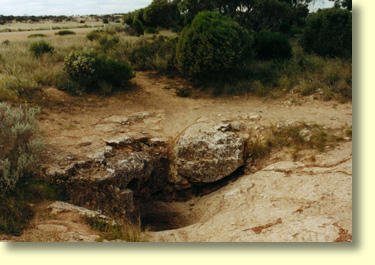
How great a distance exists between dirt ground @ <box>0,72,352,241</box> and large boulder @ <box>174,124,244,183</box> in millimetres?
409

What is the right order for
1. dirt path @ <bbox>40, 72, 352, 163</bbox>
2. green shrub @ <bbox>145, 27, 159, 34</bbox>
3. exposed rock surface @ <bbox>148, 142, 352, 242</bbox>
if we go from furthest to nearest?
green shrub @ <bbox>145, 27, 159, 34</bbox>, dirt path @ <bbox>40, 72, 352, 163</bbox>, exposed rock surface @ <bbox>148, 142, 352, 242</bbox>

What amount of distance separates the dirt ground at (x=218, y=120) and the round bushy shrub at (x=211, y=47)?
0.79 metres

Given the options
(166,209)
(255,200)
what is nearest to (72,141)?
(166,209)

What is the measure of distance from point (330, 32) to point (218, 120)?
175 inches

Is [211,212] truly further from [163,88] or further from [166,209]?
[163,88]

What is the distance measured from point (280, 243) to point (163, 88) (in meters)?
6.13

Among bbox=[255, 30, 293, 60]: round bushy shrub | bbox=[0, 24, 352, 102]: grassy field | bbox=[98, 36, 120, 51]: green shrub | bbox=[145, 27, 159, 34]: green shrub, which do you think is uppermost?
bbox=[145, 27, 159, 34]: green shrub

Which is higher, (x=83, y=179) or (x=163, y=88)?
(x=163, y=88)

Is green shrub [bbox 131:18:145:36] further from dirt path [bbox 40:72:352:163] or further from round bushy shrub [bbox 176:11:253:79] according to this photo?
dirt path [bbox 40:72:352:163]

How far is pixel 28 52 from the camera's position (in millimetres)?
9820

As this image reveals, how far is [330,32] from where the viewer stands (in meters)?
8.12

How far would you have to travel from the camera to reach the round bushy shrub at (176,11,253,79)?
24.7 ft

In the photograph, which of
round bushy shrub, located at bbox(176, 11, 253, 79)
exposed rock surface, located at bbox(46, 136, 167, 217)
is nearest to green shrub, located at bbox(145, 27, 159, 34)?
round bushy shrub, located at bbox(176, 11, 253, 79)

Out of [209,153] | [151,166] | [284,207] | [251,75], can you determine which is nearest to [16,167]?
[151,166]
